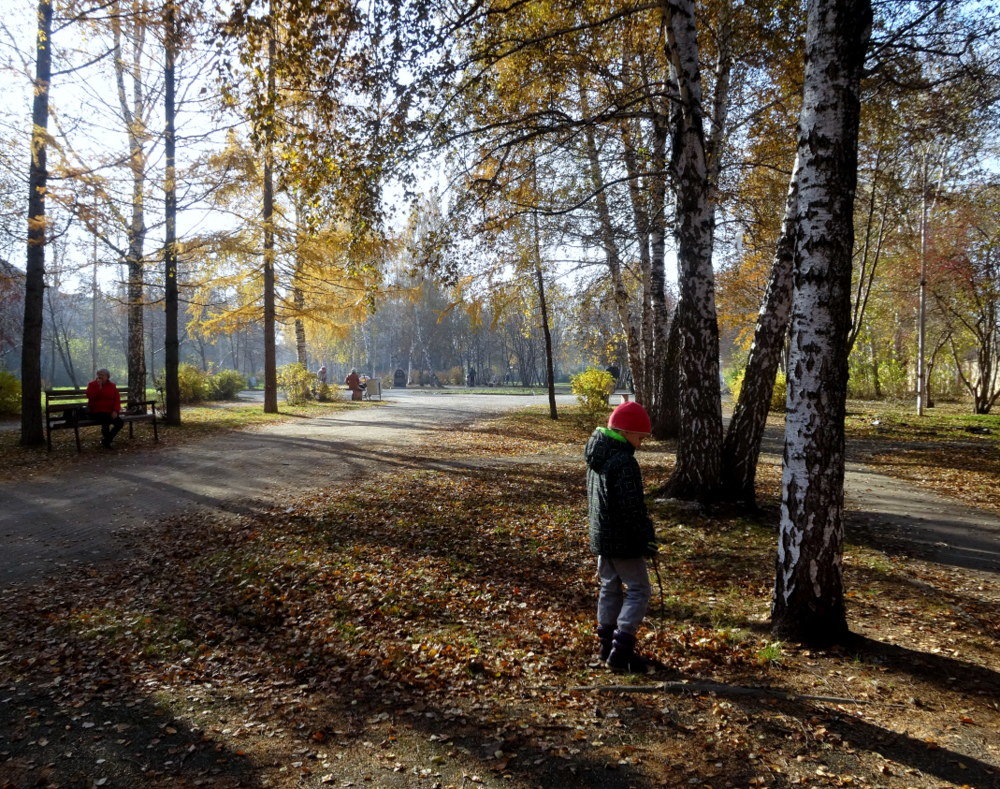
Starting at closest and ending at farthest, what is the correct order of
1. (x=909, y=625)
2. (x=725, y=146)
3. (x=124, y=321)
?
(x=909, y=625)
(x=725, y=146)
(x=124, y=321)

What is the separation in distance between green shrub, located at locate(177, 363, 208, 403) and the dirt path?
38.0 ft

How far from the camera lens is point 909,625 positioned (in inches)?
166

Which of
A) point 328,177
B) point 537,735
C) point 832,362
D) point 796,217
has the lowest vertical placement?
point 537,735

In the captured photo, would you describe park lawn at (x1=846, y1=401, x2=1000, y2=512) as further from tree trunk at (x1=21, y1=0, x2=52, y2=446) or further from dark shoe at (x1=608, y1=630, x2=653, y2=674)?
tree trunk at (x1=21, y1=0, x2=52, y2=446)

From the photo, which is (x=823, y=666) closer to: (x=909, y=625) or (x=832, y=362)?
(x=909, y=625)

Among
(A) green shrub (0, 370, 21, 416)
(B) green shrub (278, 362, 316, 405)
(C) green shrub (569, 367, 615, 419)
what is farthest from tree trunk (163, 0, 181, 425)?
(C) green shrub (569, 367, 615, 419)

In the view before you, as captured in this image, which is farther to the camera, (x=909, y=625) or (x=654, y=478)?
(x=654, y=478)

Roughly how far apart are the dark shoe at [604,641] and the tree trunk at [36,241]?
1217 centimetres

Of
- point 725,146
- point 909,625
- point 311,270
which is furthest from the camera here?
point 311,270

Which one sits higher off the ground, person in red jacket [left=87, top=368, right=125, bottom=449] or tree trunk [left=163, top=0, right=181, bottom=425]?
tree trunk [left=163, top=0, right=181, bottom=425]

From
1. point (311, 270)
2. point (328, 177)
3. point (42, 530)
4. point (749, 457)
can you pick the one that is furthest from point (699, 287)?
point (311, 270)

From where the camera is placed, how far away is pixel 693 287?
6988 millimetres

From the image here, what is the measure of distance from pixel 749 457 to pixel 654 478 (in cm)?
224

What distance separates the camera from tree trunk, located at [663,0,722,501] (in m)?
6.60
